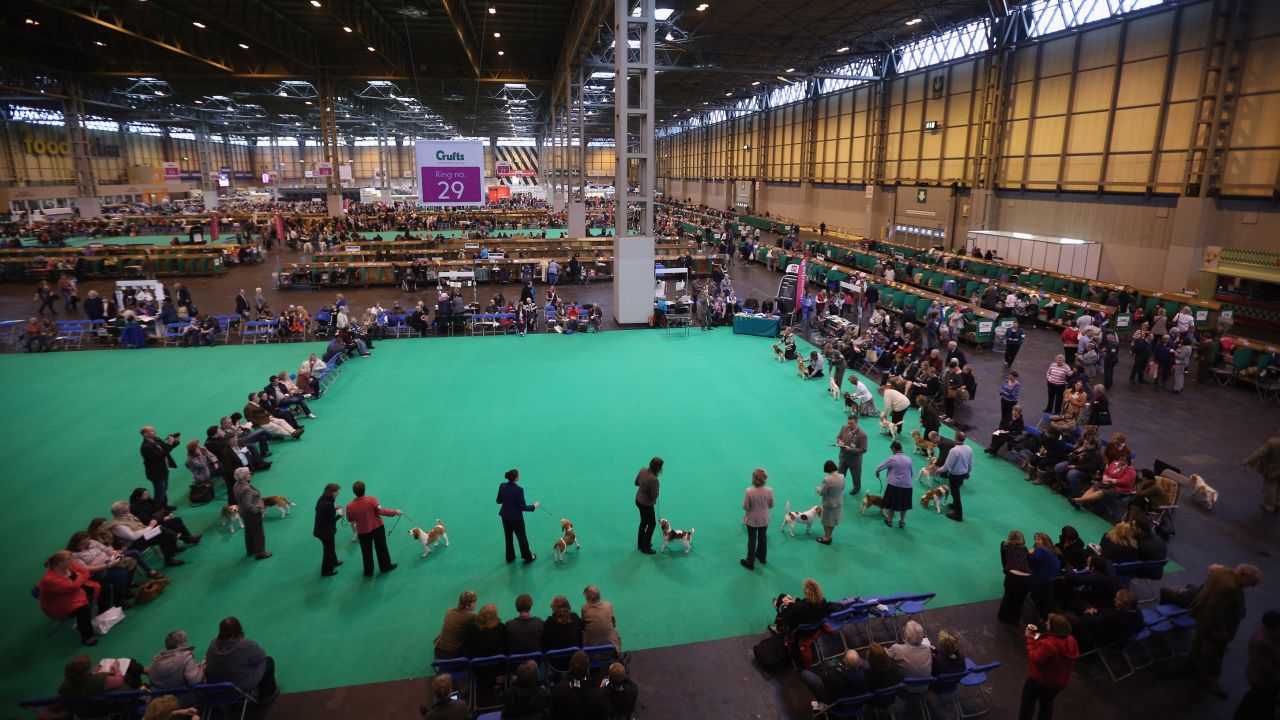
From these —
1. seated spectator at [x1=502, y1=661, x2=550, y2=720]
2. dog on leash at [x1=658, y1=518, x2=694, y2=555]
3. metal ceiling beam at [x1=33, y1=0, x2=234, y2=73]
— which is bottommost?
dog on leash at [x1=658, y1=518, x2=694, y2=555]

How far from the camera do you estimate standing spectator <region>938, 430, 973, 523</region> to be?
32.9 feet

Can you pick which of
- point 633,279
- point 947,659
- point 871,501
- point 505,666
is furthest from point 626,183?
point 947,659

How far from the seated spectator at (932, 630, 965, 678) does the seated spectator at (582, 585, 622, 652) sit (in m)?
3.18

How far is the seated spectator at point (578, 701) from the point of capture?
5773 mm

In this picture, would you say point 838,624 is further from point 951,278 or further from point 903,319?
point 951,278

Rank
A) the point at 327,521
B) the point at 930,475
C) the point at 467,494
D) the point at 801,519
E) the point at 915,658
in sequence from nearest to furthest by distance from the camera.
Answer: the point at 915,658 < the point at 327,521 < the point at 801,519 < the point at 467,494 < the point at 930,475

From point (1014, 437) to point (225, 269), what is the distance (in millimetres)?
40909

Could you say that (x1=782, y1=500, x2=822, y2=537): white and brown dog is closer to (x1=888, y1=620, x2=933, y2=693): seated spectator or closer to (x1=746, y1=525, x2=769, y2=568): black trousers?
(x1=746, y1=525, x2=769, y2=568): black trousers

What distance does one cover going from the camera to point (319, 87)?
44.7 m

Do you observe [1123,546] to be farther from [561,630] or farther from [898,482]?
[561,630]

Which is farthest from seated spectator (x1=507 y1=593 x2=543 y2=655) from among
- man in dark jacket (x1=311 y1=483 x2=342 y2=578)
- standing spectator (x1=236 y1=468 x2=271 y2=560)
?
standing spectator (x1=236 y1=468 x2=271 y2=560)

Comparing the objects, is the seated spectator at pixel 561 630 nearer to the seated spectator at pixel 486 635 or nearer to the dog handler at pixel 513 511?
the seated spectator at pixel 486 635

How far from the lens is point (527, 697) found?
5.82 meters

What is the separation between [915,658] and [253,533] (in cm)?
867
